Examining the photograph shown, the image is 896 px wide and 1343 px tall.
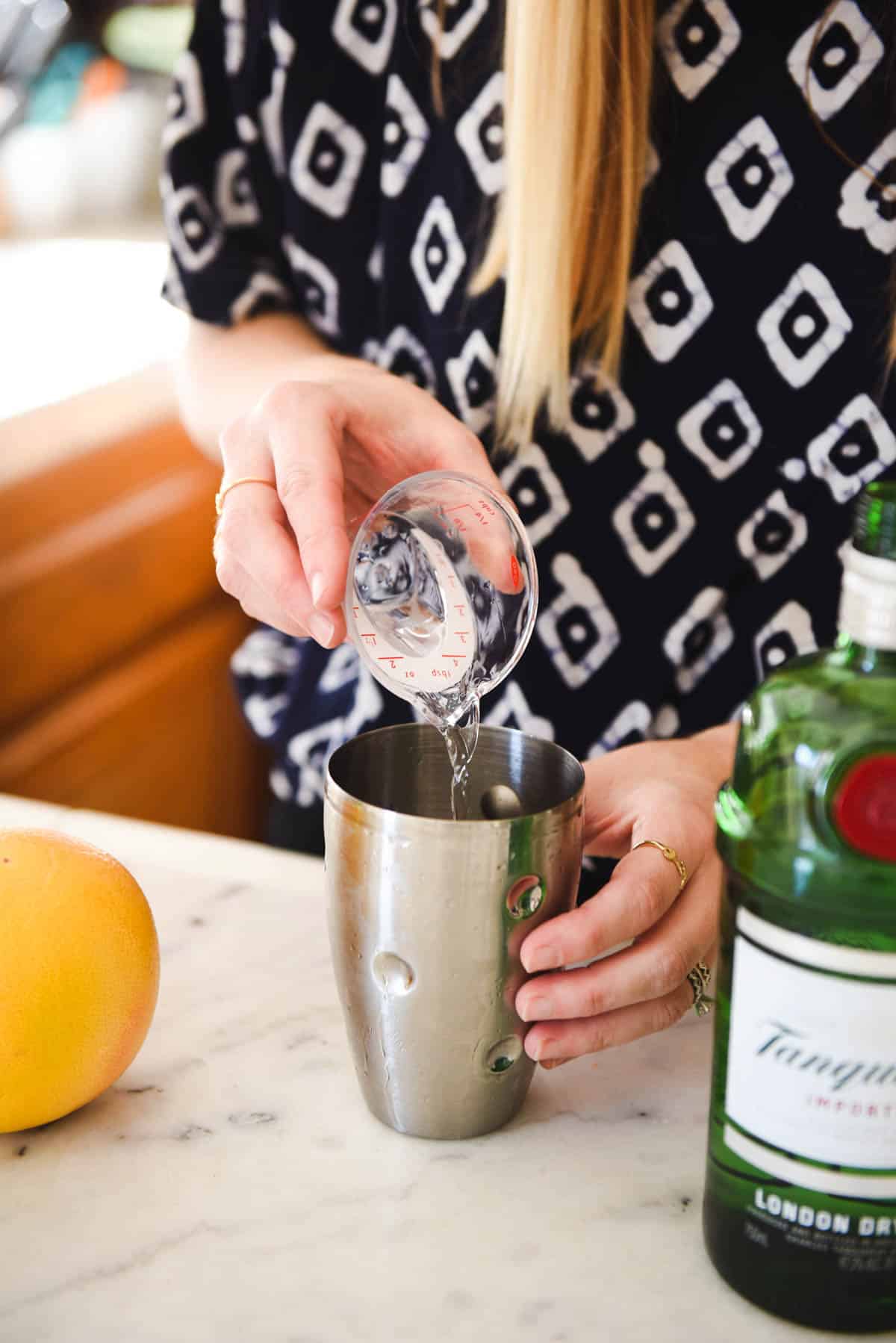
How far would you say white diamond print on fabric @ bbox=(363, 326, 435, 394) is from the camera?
1.12 metres

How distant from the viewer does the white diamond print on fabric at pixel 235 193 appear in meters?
1.13

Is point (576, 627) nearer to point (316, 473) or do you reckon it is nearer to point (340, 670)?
point (340, 670)

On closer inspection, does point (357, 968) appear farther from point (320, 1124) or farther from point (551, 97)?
point (551, 97)

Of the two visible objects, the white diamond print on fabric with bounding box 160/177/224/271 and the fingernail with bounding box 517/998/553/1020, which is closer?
the fingernail with bounding box 517/998/553/1020

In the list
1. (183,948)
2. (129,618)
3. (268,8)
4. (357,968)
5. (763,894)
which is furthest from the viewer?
(129,618)

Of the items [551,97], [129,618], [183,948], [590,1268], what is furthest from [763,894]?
[129,618]

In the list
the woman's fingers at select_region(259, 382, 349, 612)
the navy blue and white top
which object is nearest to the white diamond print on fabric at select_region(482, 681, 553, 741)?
the navy blue and white top

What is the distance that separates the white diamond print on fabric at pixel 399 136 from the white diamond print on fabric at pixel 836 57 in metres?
0.28

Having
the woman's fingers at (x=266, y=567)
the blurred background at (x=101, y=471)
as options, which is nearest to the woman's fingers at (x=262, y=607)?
the woman's fingers at (x=266, y=567)

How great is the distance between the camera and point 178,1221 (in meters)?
0.55

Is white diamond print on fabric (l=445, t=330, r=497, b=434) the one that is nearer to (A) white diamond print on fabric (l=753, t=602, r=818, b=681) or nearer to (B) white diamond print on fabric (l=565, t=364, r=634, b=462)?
(B) white diamond print on fabric (l=565, t=364, r=634, b=462)

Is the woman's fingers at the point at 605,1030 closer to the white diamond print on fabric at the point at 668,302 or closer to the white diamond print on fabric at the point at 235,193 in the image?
the white diamond print on fabric at the point at 668,302

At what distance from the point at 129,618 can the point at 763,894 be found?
1365 millimetres

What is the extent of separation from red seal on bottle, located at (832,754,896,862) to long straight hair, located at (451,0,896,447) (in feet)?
1.84
